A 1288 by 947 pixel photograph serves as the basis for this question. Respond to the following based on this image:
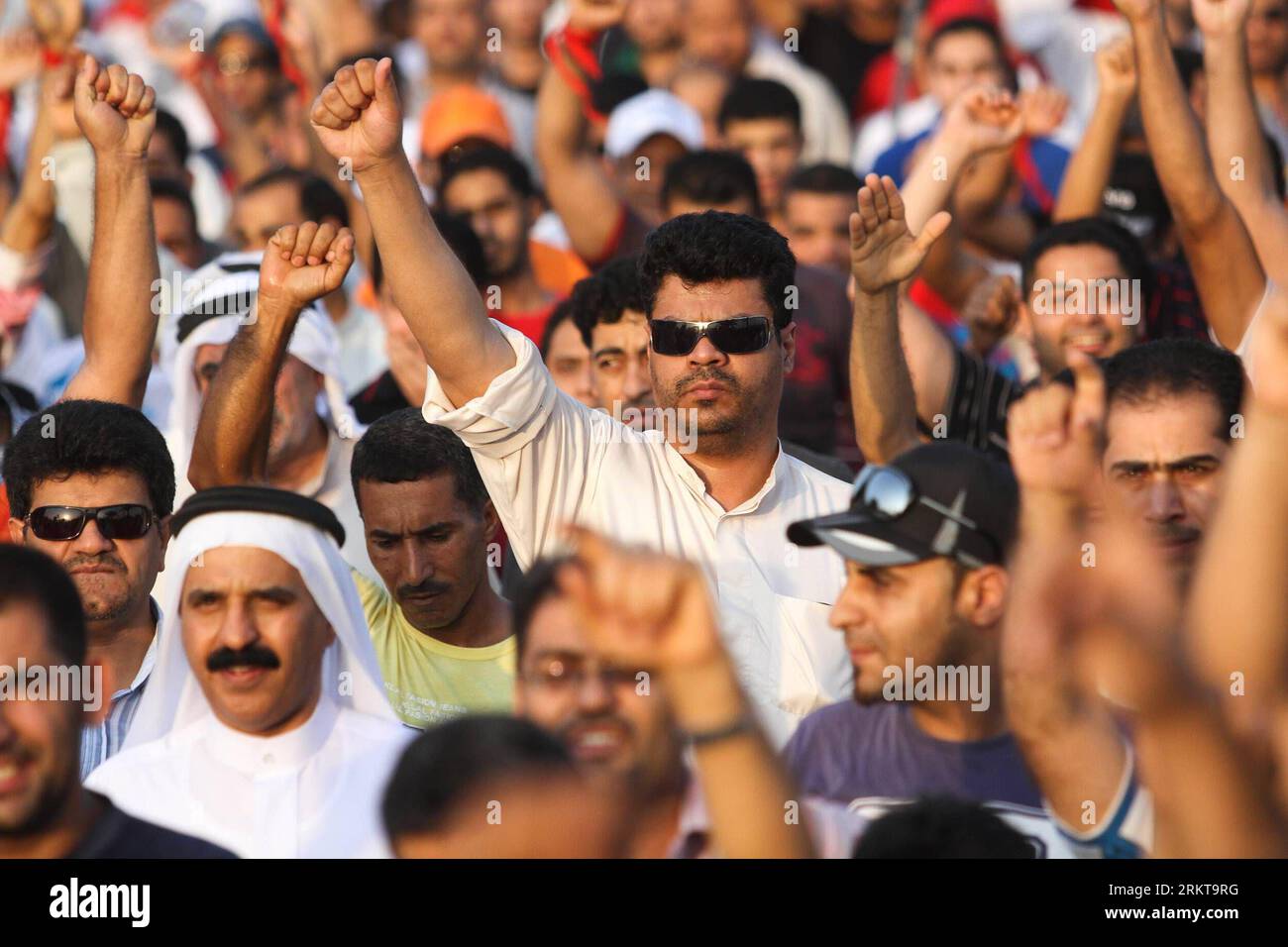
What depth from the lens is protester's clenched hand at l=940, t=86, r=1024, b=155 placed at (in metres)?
6.14

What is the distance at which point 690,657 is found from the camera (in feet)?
8.94

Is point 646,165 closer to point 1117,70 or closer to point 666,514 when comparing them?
point 1117,70

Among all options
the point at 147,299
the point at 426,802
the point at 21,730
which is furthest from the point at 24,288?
the point at 426,802

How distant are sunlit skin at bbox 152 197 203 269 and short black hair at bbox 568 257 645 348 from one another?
7.66 feet

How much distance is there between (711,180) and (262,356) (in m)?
2.57

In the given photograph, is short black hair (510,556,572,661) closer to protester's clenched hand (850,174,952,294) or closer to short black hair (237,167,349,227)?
protester's clenched hand (850,174,952,294)

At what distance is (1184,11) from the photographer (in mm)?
9516

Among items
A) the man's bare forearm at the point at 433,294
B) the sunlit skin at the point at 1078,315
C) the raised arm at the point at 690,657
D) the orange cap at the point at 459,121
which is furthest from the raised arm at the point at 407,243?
the orange cap at the point at 459,121

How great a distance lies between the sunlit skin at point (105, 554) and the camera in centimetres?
487

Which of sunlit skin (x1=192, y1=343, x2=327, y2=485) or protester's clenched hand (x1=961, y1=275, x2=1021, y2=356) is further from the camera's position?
protester's clenched hand (x1=961, y1=275, x2=1021, y2=356)

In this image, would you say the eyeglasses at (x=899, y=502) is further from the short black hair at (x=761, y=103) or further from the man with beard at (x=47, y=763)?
the short black hair at (x=761, y=103)

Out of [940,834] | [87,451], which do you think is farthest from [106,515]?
[940,834]

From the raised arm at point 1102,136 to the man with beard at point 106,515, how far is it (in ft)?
11.1

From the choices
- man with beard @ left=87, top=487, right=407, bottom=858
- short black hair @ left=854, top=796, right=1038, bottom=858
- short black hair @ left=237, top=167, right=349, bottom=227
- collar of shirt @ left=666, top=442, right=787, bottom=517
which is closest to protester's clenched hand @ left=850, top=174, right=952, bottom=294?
collar of shirt @ left=666, top=442, right=787, bottom=517
